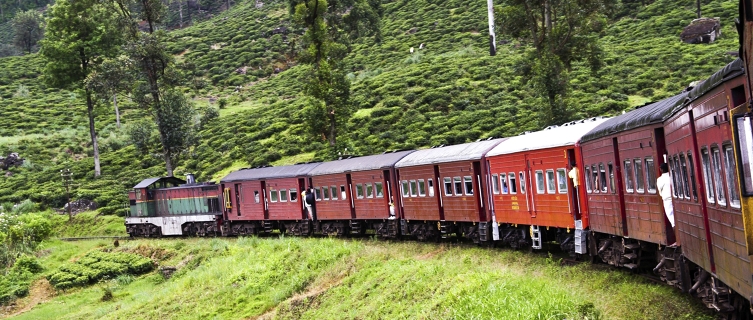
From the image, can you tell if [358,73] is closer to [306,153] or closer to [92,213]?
[306,153]

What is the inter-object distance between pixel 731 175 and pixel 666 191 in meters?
4.57

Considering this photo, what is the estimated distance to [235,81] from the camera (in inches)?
4124

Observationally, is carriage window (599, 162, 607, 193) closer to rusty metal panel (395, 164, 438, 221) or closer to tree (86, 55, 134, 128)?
rusty metal panel (395, 164, 438, 221)

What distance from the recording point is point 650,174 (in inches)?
565

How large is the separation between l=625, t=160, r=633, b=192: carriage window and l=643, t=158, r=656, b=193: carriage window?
1.07 m

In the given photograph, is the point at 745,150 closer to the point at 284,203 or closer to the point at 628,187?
the point at 628,187

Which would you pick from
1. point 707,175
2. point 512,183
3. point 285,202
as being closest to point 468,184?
point 512,183

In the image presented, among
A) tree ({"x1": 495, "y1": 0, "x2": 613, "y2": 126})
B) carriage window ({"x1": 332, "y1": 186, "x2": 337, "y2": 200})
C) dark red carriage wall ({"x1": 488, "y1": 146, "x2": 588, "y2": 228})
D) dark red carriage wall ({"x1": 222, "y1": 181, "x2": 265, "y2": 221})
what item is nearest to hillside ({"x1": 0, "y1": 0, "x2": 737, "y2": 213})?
tree ({"x1": 495, "y1": 0, "x2": 613, "y2": 126})

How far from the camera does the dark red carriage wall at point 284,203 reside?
3784cm

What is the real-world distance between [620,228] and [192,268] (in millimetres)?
23404

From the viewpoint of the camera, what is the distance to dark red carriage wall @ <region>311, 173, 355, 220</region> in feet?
113

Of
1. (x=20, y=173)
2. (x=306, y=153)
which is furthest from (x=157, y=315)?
(x=20, y=173)

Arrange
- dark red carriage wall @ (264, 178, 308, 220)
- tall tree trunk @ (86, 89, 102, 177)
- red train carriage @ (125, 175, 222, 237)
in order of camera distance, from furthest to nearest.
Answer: tall tree trunk @ (86, 89, 102, 177), red train carriage @ (125, 175, 222, 237), dark red carriage wall @ (264, 178, 308, 220)

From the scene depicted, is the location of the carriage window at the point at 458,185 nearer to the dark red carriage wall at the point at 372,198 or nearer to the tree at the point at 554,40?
the dark red carriage wall at the point at 372,198
